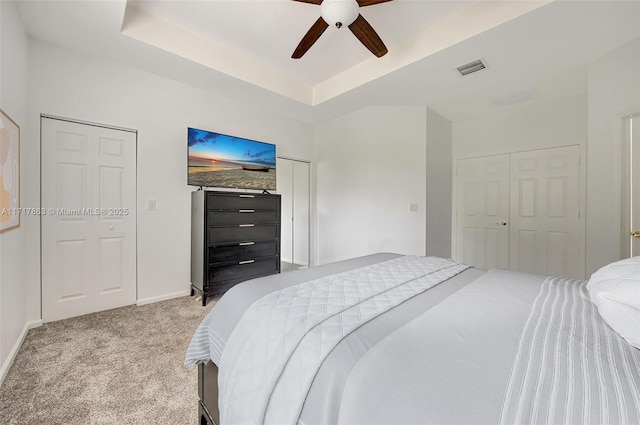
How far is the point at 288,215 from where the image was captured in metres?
4.55

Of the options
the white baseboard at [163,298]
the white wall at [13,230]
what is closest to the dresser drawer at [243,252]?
the white baseboard at [163,298]

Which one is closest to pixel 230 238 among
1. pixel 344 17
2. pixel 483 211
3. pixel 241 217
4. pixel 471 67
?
pixel 241 217

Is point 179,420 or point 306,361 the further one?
point 179,420

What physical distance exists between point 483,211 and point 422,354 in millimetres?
4028

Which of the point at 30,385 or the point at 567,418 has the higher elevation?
the point at 567,418

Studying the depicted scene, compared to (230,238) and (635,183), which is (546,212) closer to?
(635,183)

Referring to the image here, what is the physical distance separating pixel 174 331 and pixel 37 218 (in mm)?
1591

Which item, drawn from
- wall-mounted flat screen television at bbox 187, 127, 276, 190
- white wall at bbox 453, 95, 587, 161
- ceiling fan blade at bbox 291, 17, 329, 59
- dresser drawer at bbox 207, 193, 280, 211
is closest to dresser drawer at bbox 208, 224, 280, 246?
dresser drawer at bbox 207, 193, 280, 211

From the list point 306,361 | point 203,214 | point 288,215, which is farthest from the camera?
point 288,215

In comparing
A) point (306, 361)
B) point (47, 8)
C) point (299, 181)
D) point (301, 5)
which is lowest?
point (306, 361)

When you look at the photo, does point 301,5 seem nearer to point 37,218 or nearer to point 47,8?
point 47,8

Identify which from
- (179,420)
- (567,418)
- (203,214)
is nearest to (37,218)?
(203,214)

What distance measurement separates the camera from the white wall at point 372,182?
12.1 feet

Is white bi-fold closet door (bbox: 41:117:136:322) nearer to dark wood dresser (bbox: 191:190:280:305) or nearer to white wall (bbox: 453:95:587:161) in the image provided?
dark wood dresser (bbox: 191:190:280:305)
